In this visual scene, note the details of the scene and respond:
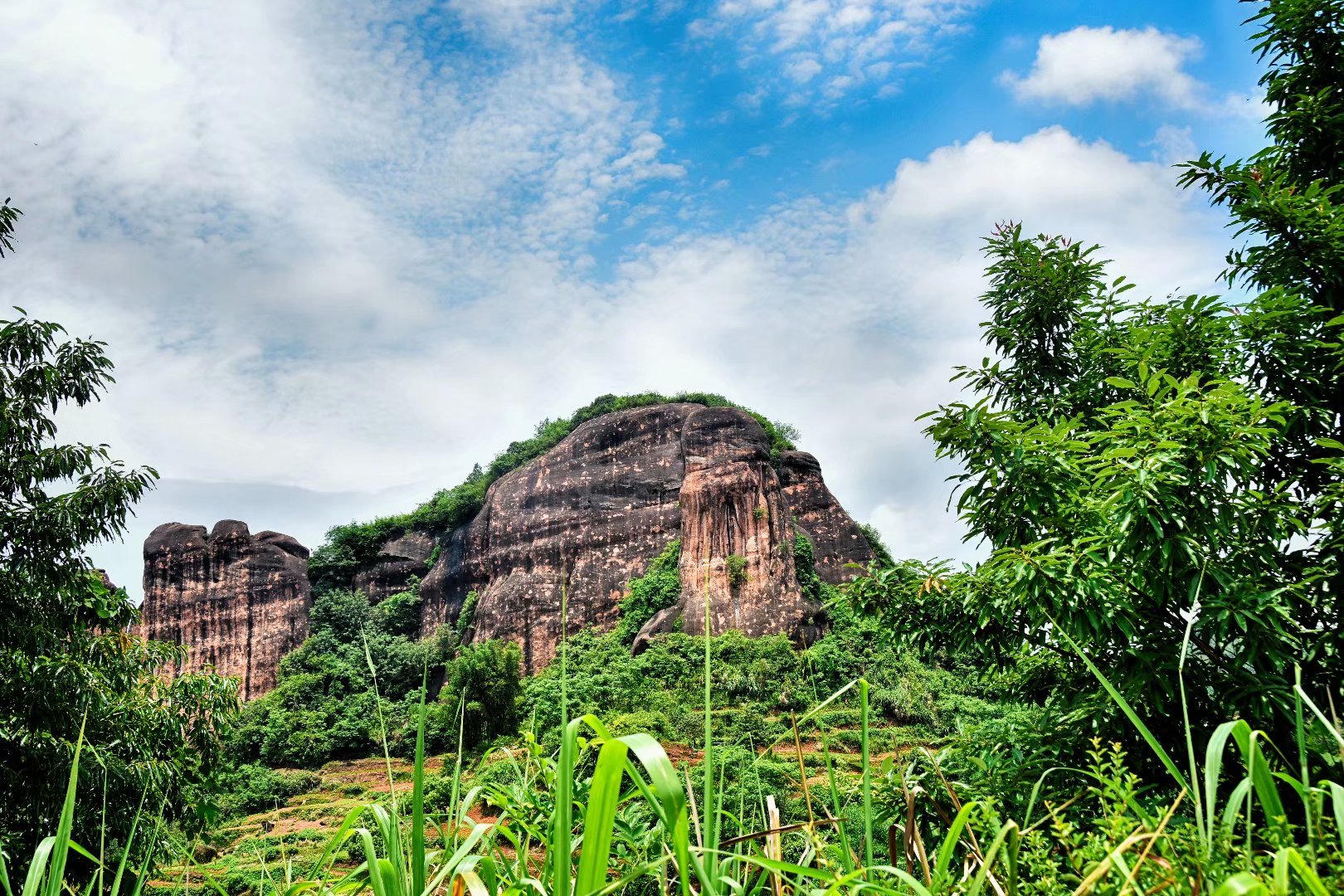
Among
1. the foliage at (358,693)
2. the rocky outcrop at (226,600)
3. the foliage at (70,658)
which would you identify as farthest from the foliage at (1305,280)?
the rocky outcrop at (226,600)

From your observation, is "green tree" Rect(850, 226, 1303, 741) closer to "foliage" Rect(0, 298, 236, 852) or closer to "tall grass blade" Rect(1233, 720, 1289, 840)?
"tall grass blade" Rect(1233, 720, 1289, 840)

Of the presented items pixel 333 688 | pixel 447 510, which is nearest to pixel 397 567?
pixel 447 510

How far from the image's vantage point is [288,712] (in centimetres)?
2852

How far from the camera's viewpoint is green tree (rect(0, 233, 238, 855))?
748 centimetres

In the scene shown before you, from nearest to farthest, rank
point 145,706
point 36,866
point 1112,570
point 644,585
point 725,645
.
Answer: point 36,866, point 1112,570, point 145,706, point 725,645, point 644,585

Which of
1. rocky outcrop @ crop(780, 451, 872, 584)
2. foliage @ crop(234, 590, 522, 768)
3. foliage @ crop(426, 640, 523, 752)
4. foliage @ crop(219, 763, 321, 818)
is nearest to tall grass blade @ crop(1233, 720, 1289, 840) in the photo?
foliage @ crop(234, 590, 522, 768)

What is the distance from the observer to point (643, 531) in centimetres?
3403

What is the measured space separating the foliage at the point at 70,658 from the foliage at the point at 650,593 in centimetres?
2174

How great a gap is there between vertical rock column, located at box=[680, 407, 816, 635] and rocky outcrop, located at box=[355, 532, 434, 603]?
1679 cm

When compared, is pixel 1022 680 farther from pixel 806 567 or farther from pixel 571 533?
pixel 571 533

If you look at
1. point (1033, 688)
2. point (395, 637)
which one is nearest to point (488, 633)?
point (395, 637)

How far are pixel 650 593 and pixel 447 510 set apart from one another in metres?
14.4

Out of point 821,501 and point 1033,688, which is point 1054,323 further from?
point 821,501

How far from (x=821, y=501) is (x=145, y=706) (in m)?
30.4
